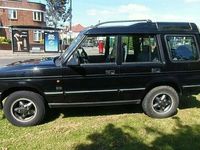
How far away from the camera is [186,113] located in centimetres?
734

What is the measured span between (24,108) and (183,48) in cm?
353

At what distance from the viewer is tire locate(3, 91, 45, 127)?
635 cm

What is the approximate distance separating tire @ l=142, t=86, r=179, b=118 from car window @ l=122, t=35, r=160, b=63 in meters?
0.69

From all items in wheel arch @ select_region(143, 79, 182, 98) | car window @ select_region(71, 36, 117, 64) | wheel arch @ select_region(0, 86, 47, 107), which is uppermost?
car window @ select_region(71, 36, 117, 64)

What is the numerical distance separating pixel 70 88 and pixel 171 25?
2522 mm

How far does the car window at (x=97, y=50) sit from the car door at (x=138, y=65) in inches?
8.3

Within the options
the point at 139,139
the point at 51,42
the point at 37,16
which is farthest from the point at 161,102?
the point at 37,16

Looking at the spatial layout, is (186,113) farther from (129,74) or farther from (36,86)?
(36,86)

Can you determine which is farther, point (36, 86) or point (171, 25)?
point (171, 25)

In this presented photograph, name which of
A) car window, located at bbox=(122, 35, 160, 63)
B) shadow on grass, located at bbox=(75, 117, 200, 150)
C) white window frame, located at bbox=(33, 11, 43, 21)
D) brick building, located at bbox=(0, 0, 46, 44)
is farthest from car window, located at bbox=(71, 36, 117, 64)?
white window frame, located at bbox=(33, 11, 43, 21)

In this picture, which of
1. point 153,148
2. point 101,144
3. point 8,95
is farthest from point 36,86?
point 153,148

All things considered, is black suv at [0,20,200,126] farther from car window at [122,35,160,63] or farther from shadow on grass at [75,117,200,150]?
shadow on grass at [75,117,200,150]

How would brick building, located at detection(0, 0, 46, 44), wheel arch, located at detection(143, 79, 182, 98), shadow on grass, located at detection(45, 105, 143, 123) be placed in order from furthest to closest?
brick building, located at detection(0, 0, 46, 44) < shadow on grass, located at detection(45, 105, 143, 123) < wheel arch, located at detection(143, 79, 182, 98)

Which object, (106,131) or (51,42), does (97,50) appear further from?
(51,42)
